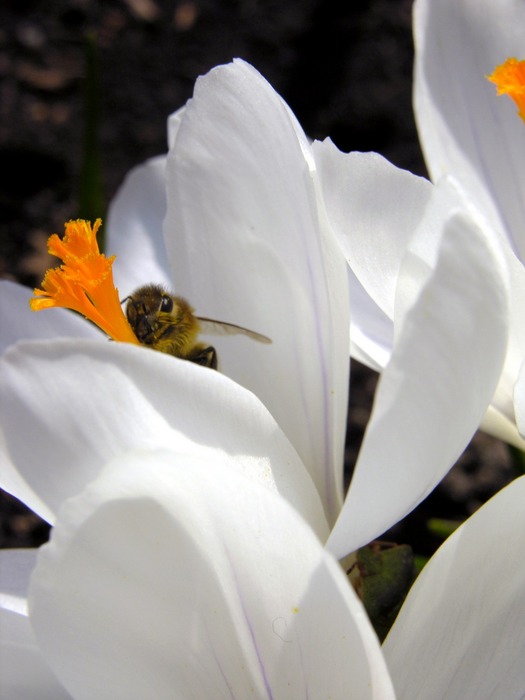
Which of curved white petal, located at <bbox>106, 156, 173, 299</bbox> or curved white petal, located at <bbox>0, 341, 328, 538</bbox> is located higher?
curved white petal, located at <bbox>106, 156, 173, 299</bbox>

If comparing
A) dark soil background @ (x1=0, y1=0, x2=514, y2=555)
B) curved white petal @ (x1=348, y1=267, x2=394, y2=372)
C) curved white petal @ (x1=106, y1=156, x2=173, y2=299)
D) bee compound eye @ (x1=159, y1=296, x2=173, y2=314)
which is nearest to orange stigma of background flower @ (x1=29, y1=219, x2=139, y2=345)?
bee compound eye @ (x1=159, y1=296, x2=173, y2=314)

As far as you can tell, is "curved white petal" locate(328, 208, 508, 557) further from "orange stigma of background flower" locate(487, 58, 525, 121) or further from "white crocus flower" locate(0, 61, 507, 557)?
"orange stigma of background flower" locate(487, 58, 525, 121)

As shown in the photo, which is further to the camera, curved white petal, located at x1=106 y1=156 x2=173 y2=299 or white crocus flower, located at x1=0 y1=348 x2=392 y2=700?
curved white petal, located at x1=106 y1=156 x2=173 y2=299

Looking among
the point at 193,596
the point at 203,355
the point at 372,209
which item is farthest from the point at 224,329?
the point at 193,596

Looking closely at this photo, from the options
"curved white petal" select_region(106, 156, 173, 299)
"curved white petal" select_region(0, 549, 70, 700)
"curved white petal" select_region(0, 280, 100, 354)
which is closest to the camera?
"curved white petal" select_region(0, 549, 70, 700)

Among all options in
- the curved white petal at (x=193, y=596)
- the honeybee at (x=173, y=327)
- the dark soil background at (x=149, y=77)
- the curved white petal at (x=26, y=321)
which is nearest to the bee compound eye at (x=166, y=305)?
the honeybee at (x=173, y=327)

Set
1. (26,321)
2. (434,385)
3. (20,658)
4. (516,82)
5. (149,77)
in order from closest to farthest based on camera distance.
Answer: (434,385) → (20,658) → (516,82) → (26,321) → (149,77)

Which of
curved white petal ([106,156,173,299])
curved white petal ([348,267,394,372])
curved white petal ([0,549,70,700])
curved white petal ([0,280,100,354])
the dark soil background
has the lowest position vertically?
curved white petal ([0,549,70,700])

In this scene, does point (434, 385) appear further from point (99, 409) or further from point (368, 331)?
point (368, 331)
